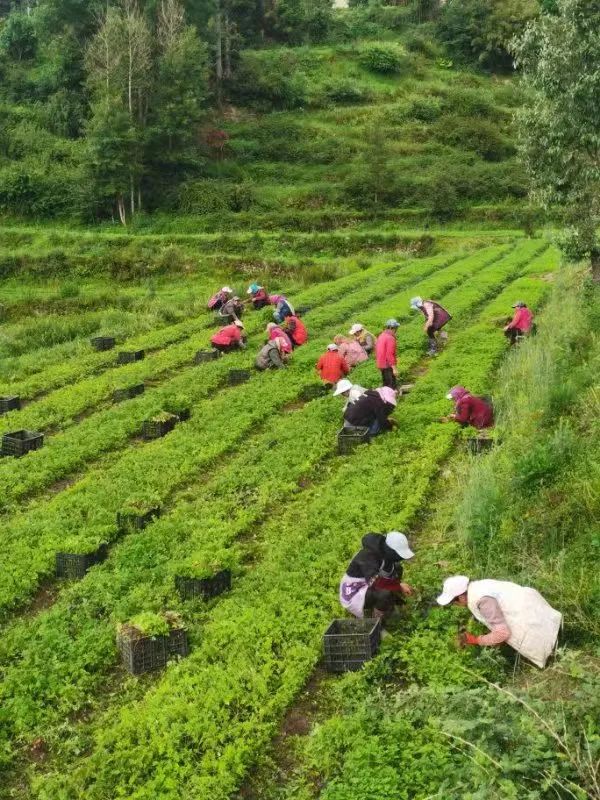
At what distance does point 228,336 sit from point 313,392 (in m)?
5.05

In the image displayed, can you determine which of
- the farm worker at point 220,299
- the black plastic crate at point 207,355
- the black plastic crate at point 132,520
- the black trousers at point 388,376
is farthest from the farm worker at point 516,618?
the farm worker at point 220,299

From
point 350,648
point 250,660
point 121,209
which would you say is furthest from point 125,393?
point 121,209

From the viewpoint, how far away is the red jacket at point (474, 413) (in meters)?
15.6

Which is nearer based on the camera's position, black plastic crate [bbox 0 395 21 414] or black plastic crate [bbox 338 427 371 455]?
black plastic crate [bbox 338 427 371 455]

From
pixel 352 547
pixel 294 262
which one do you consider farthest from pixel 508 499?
pixel 294 262

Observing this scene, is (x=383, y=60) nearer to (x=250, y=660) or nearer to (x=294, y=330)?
(x=294, y=330)

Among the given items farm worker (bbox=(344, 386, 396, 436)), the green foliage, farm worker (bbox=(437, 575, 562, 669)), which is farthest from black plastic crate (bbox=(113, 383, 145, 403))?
the green foliage

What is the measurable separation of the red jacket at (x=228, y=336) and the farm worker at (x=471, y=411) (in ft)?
29.4

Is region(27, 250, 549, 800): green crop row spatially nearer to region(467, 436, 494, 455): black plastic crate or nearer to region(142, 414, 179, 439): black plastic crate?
region(467, 436, 494, 455): black plastic crate

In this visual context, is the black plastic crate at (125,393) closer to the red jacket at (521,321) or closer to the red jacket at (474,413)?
the red jacket at (474,413)

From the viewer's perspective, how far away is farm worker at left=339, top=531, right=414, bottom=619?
930 centimetres

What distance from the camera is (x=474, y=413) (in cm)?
1570

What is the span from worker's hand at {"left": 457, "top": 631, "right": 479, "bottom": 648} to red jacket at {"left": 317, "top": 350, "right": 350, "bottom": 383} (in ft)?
34.7

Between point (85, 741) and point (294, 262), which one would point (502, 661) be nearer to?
point (85, 741)
